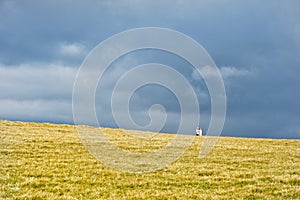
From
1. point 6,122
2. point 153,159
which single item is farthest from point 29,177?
point 6,122

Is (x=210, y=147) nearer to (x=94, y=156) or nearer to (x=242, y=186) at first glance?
(x=94, y=156)

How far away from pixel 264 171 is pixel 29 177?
1417 cm

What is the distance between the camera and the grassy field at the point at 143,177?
1891 centimetres

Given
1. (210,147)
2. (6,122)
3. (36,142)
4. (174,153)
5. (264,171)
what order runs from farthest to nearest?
1. (6,122)
2. (210,147)
3. (36,142)
4. (174,153)
5. (264,171)

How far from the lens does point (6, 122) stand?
5366 cm

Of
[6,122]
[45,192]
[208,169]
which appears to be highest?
[6,122]

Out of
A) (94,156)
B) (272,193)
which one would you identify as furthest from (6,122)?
(272,193)

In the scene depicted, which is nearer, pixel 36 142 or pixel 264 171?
pixel 264 171

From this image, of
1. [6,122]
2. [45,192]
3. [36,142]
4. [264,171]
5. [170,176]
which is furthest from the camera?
[6,122]

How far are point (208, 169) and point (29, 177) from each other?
1092 cm

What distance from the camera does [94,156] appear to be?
3027 centimetres

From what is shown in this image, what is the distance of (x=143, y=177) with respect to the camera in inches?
904

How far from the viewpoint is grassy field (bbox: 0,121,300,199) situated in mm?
18906

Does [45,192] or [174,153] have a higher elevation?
[174,153]
